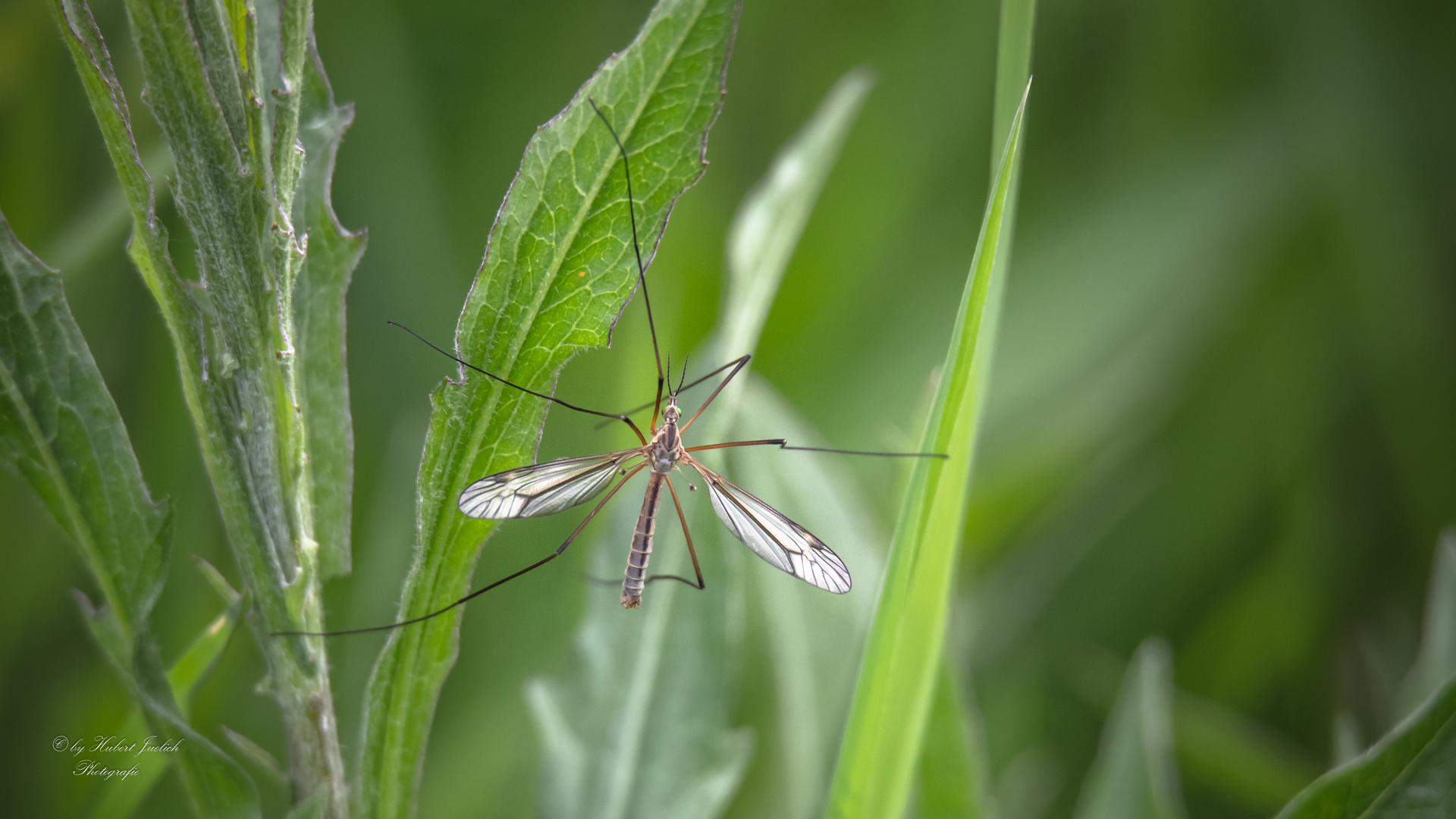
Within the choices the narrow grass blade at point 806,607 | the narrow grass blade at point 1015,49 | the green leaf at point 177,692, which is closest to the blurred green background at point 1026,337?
the narrow grass blade at point 806,607

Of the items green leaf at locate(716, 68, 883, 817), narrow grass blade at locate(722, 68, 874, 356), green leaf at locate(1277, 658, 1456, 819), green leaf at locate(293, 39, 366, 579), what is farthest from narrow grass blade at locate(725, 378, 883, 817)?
green leaf at locate(293, 39, 366, 579)

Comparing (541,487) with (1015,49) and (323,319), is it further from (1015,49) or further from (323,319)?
(1015,49)

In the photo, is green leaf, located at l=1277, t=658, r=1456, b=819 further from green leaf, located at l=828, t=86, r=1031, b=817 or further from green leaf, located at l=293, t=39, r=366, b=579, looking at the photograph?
green leaf, located at l=293, t=39, r=366, b=579

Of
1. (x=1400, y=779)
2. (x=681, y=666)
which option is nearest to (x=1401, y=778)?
(x=1400, y=779)

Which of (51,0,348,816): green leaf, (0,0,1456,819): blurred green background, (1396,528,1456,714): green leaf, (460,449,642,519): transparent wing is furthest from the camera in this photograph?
(0,0,1456,819): blurred green background

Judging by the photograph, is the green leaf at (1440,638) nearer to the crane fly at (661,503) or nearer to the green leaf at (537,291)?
the crane fly at (661,503)

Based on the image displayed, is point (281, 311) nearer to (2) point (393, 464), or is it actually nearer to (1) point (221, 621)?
(1) point (221, 621)
